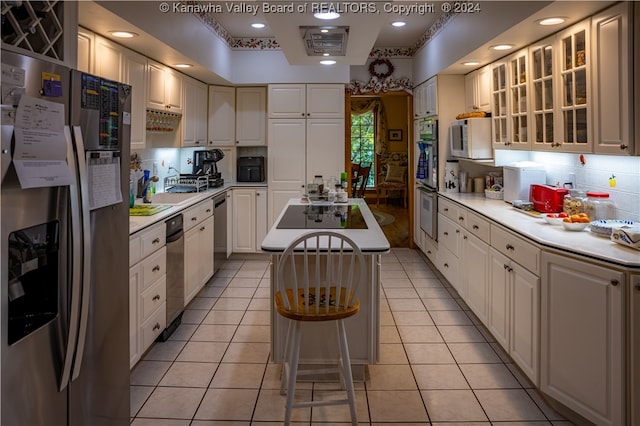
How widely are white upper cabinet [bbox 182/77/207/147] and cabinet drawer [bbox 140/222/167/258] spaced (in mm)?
1980

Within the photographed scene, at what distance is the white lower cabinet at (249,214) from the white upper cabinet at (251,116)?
2.23 feet

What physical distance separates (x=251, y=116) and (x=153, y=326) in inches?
139

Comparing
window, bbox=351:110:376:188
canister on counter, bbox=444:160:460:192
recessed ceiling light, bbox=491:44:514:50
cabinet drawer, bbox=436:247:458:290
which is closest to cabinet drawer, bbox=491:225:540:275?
cabinet drawer, bbox=436:247:458:290

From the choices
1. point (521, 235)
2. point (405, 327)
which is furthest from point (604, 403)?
point (405, 327)

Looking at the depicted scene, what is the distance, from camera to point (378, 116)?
1097 centimetres

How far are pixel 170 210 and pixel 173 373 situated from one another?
1215 mm

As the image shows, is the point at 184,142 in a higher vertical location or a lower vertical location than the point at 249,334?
higher

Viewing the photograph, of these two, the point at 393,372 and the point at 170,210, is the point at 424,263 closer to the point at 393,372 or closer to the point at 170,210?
the point at 393,372

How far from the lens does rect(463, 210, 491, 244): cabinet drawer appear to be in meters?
3.29

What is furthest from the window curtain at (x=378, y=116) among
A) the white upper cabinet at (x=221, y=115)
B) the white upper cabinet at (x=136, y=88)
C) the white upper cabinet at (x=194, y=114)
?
the white upper cabinet at (x=136, y=88)

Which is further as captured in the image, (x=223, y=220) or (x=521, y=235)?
(x=223, y=220)

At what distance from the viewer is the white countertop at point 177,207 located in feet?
9.29

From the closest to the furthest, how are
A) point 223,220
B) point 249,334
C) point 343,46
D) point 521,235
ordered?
point 521,235 < point 343,46 < point 249,334 < point 223,220

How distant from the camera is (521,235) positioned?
2668mm
